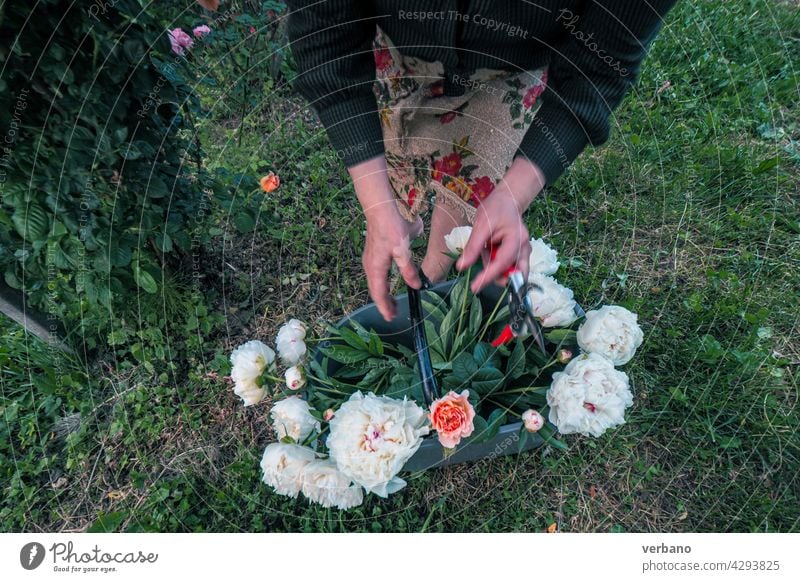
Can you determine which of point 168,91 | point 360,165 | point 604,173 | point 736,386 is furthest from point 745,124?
point 168,91

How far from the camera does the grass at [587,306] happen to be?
0.89 metres

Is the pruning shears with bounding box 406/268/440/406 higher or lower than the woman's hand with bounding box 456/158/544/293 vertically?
lower

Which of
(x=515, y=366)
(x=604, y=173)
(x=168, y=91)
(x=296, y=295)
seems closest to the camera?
(x=515, y=366)

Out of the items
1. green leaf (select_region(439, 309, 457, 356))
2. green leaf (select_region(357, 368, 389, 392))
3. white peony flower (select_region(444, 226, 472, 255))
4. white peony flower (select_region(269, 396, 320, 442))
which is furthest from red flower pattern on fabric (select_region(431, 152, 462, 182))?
white peony flower (select_region(269, 396, 320, 442))

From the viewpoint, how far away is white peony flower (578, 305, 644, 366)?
0.65 metres

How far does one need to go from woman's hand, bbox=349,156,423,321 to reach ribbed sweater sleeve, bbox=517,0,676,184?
207 millimetres

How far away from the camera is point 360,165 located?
64 centimetres

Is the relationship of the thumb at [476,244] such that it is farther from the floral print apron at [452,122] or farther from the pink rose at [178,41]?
the pink rose at [178,41]

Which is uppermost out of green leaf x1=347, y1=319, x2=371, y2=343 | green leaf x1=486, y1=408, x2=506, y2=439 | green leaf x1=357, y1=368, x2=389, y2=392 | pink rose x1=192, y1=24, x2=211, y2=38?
pink rose x1=192, y1=24, x2=211, y2=38

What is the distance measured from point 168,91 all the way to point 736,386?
1.28 meters

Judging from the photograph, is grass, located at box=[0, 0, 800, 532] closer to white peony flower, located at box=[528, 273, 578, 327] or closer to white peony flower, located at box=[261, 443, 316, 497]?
white peony flower, located at box=[261, 443, 316, 497]

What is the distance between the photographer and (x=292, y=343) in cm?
72

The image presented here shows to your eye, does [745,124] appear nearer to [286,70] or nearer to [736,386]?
[736,386]

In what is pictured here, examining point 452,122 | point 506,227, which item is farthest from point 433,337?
point 452,122
